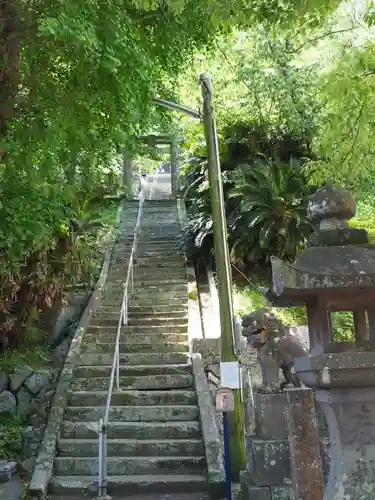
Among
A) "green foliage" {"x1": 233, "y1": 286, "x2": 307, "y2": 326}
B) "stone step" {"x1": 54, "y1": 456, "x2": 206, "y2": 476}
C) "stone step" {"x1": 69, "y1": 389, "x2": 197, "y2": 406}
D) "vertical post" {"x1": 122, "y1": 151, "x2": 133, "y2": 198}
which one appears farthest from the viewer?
"vertical post" {"x1": 122, "y1": 151, "x2": 133, "y2": 198}

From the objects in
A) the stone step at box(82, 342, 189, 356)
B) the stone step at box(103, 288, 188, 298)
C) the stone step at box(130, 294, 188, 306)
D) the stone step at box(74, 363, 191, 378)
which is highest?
the stone step at box(103, 288, 188, 298)

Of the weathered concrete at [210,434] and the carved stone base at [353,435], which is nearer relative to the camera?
the carved stone base at [353,435]

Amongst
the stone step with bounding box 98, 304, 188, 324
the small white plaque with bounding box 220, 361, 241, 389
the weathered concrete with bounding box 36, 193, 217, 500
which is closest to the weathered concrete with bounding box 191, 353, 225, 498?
the weathered concrete with bounding box 36, 193, 217, 500

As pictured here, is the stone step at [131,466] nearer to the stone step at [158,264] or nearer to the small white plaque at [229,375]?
the small white plaque at [229,375]

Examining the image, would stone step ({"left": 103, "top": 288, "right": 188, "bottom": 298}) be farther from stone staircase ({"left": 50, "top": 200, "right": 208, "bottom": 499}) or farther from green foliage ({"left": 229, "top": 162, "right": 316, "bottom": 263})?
green foliage ({"left": 229, "top": 162, "right": 316, "bottom": 263})

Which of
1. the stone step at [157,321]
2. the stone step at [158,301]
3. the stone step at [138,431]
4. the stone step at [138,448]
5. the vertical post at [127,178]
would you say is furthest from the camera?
the vertical post at [127,178]

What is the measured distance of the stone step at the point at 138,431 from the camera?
7.99 metres

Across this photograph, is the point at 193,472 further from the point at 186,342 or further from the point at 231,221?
the point at 231,221

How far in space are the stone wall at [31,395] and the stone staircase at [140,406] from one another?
52cm

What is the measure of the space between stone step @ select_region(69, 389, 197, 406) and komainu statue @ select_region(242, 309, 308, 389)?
3.29 metres

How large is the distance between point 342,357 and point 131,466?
4650 mm

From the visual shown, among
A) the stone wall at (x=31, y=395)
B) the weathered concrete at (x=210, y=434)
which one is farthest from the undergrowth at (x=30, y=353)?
the weathered concrete at (x=210, y=434)

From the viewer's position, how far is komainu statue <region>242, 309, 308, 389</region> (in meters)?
5.50

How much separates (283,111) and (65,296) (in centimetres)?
676
